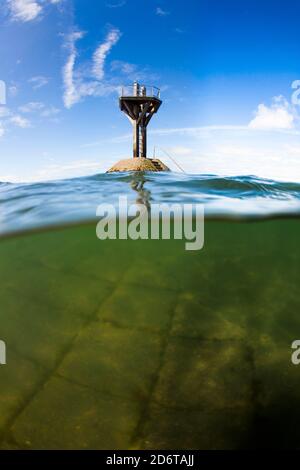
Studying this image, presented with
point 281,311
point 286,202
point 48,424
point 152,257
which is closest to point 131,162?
point 286,202

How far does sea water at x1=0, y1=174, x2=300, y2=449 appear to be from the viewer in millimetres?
2549

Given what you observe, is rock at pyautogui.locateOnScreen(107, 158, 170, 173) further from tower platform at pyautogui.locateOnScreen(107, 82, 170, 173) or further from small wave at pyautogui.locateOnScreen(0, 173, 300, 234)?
small wave at pyautogui.locateOnScreen(0, 173, 300, 234)

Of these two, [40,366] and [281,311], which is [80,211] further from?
[281,311]

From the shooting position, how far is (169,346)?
11.3ft

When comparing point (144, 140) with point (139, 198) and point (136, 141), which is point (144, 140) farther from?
point (139, 198)

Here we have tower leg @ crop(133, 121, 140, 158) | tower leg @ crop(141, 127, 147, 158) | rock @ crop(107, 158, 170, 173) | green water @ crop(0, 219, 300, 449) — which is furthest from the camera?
tower leg @ crop(141, 127, 147, 158)

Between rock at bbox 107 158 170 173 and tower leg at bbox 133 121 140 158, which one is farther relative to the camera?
tower leg at bbox 133 121 140 158

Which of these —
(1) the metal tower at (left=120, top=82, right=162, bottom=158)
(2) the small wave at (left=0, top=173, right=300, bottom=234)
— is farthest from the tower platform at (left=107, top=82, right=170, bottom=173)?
(2) the small wave at (left=0, top=173, right=300, bottom=234)

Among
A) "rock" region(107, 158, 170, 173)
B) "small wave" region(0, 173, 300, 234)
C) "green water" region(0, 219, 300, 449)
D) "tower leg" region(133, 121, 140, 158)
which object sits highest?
"tower leg" region(133, 121, 140, 158)

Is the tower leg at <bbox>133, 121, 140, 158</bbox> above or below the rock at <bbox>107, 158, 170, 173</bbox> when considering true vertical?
above

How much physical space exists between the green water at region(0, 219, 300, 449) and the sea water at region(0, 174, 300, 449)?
0.01 metres

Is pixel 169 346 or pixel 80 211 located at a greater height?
pixel 80 211

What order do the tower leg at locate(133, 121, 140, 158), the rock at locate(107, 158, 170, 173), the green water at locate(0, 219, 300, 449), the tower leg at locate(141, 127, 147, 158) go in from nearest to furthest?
the green water at locate(0, 219, 300, 449), the rock at locate(107, 158, 170, 173), the tower leg at locate(133, 121, 140, 158), the tower leg at locate(141, 127, 147, 158)

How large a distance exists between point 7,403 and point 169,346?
181cm
